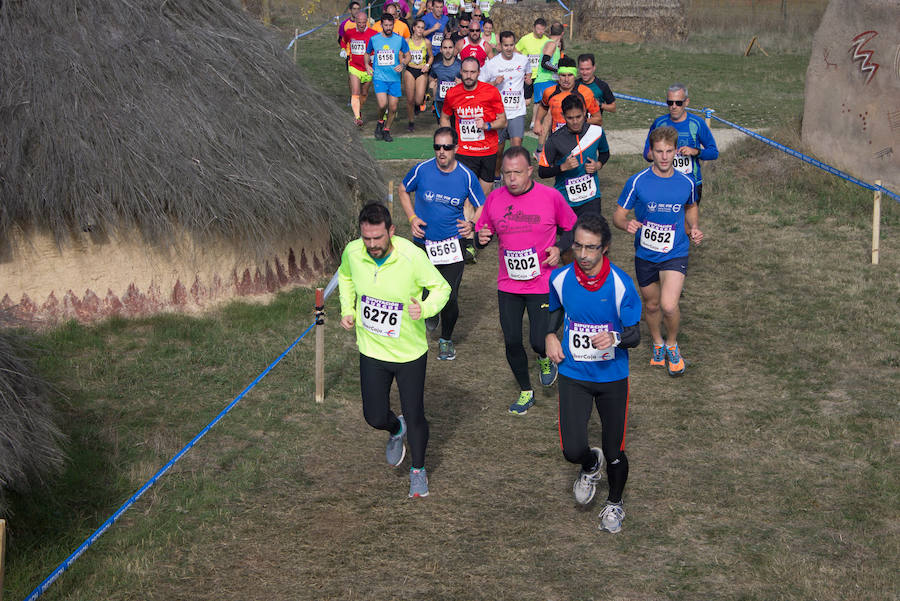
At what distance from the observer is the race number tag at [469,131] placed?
1090 centimetres

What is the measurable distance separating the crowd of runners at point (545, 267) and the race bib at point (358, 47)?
621 centimetres

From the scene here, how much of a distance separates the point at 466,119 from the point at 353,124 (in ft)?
4.28

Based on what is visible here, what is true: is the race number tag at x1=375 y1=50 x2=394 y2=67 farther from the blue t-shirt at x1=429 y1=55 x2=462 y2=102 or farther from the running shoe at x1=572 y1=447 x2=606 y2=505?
the running shoe at x1=572 y1=447 x2=606 y2=505

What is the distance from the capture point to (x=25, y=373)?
6086mm

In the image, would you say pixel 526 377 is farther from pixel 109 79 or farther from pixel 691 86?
pixel 691 86

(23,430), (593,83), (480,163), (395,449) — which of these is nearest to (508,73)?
(593,83)

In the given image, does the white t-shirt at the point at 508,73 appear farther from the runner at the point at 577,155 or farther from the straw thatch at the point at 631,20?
the straw thatch at the point at 631,20

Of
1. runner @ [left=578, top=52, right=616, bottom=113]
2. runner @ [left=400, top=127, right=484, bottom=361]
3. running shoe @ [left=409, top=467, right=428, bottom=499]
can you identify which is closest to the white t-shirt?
runner @ [left=578, top=52, right=616, bottom=113]

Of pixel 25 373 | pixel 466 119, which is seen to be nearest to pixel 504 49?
Answer: pixel 466 119

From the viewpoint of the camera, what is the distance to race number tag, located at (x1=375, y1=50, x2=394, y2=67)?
650 inches

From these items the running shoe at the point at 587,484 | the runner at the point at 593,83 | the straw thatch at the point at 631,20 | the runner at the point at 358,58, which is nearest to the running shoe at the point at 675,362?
the running shoe at the point at 587,484

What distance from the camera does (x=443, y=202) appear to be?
8188 mm

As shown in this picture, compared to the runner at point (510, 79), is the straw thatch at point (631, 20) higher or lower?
lower

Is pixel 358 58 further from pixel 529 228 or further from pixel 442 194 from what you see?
pixel 529 228
